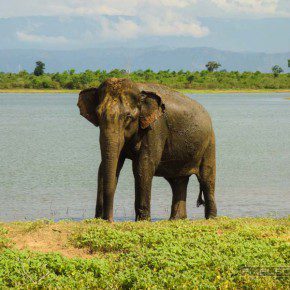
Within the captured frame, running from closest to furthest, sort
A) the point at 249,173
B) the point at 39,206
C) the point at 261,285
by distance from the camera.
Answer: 1. the point at 261,285
2. the point at 39,206
3. the point at 249,173

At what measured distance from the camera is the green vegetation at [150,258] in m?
8.12

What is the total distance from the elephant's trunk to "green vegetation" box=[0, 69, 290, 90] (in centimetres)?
8409

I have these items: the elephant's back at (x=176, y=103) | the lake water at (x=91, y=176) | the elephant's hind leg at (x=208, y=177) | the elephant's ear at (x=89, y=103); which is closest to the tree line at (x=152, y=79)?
the lake water at (x=91, y=176)

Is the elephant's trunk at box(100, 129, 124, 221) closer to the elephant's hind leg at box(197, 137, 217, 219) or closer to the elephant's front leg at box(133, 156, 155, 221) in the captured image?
the elephant's front leg at box(133, 156, 155, 221)

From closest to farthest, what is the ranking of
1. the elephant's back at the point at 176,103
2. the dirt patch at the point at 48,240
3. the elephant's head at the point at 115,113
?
1. the dirt patch at the point at 48,240
2. the elephant's head at the point at 115,113
3. the elephant's back at the point at 176,103

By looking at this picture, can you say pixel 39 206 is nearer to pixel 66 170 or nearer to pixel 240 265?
pixel 66 170

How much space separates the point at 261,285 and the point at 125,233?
265cm

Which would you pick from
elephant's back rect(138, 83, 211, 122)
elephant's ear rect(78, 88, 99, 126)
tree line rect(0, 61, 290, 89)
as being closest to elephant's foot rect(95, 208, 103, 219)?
elephant's ear rect(78, 88, 99, 126)

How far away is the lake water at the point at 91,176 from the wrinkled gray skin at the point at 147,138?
263 centimetres

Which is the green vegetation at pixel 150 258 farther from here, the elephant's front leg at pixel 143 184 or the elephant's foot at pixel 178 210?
the elephant's foot at pixel 178 210

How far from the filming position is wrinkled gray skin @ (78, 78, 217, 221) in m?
11.8

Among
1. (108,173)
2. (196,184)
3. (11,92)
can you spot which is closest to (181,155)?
(108,173)

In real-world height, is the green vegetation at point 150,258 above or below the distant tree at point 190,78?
above

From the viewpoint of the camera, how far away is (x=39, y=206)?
18.1 metres
